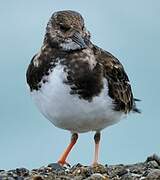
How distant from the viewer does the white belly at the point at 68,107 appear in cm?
1258

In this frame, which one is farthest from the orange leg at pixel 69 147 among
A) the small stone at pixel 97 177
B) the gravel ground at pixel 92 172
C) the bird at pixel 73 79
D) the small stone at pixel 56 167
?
the small stone at pixel 97 177

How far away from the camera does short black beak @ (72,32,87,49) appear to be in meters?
13.0

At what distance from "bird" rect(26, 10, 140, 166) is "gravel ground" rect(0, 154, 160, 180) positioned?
865 mm

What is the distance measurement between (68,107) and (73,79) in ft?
1.42

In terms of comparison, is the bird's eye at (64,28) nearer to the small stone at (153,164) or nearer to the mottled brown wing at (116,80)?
the mottled brown wing at (116,80)

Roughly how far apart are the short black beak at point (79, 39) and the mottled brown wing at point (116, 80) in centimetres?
53

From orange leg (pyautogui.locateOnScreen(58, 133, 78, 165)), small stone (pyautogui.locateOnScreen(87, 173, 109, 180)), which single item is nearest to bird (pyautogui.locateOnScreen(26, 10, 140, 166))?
orange leg (pyautogui.locateOnScreen(58, 133, 78, 165))

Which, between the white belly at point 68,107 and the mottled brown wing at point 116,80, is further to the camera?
the mottled brown wing at point 116,80

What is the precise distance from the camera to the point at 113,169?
12.2 m

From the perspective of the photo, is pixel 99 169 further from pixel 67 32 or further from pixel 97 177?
pixel 67 32

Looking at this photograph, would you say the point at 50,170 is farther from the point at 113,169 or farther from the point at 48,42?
the point at 48,42

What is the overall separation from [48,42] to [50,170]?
2248 millimetres

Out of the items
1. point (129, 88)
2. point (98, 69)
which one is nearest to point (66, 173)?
point (98, 69)

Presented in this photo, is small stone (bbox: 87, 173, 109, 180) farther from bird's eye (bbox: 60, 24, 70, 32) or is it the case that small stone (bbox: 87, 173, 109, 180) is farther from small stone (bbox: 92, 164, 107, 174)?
bird's eye (bbox: 60, 24, 70, 32)
